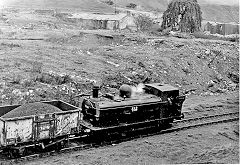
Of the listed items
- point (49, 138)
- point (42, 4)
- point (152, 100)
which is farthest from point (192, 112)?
point (42, 4)

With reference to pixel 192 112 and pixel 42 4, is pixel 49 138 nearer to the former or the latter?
pixel 192 112

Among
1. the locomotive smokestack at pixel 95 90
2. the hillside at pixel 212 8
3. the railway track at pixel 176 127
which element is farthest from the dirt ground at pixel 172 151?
the hillside at pixel 212 8

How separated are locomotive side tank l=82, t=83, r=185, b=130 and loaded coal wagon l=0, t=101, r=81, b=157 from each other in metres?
0.96

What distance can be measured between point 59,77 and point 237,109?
10985mm

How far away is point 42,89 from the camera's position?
19.6 meters

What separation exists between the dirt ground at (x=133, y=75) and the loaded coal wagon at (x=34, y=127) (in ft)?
2.35

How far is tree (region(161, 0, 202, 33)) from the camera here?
166ft

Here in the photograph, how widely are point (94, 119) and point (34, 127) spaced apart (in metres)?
2.74

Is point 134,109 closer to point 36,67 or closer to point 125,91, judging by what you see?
point 125,91

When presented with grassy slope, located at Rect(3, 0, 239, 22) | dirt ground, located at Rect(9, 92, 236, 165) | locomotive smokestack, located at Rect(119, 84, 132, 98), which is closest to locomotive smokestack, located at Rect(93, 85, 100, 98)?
locomotive smokestack, located at Rect(119, 84, 132, 98)

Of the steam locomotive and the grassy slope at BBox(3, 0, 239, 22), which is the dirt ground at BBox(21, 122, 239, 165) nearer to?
the steam locomotive

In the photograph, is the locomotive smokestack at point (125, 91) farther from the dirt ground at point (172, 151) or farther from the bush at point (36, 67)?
the bush at point (36, 67)

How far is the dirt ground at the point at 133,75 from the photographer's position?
14055 mm

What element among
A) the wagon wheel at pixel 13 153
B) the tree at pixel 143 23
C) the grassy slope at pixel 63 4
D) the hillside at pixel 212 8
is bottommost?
the wagon wheel at pixel 13 153
